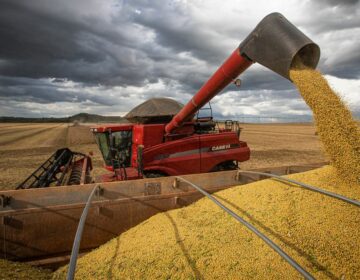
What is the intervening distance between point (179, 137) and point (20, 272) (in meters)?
4.30

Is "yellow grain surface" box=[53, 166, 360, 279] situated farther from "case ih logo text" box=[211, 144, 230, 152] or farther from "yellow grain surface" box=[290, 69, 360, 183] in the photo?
"case ih logo text" box=[211, 144, 230, 152]

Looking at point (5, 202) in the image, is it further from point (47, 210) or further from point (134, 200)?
point (134, 200)

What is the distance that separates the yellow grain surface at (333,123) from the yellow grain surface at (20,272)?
3.67 meters

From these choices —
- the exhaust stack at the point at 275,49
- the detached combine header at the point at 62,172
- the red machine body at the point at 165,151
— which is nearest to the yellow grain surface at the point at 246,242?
the exhaust stack at the point at 275,49

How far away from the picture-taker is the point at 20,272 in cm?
308

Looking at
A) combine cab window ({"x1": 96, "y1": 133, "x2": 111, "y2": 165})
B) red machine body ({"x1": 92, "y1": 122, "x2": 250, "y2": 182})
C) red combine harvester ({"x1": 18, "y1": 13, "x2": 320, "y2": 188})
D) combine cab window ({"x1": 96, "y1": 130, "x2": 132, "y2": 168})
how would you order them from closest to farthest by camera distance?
red combine harvester ({"x1": 18, "y1": 13, "x2": 320, "y2": 188}), red machine body ({"x1": 92, "y1": 122, "x2": 250, "y2": 182}), combine cab window ({"x1": 96, "y1": 130, "x2": 132, "y2": 168}), combine cab window ({"x1": 96, "y1": 133, "x2": 111, "y2": 165})

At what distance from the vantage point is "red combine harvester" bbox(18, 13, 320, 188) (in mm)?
4312

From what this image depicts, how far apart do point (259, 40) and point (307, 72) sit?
79cm

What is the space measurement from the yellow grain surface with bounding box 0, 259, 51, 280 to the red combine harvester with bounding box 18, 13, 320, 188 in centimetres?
251

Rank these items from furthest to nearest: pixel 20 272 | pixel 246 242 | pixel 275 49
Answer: pixel 275 49 < pixel 20 272 < pixel 246 242

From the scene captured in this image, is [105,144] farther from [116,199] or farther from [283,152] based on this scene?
[283,152]

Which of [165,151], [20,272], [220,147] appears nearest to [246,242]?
[20,272]

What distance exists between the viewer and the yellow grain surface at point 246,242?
256 centimetres

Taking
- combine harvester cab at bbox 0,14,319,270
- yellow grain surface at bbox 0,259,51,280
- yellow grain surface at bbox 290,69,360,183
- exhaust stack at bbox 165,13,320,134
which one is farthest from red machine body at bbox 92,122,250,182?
yellow grain surface at bbox 290,69,360,183
